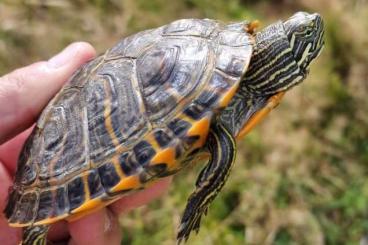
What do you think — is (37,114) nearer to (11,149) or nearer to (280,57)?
(11,149)

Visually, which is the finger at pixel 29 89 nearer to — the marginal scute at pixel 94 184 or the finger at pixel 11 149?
the finger at pixel 11 149

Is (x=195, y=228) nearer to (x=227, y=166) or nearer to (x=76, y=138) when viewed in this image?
(x=227, y=166)

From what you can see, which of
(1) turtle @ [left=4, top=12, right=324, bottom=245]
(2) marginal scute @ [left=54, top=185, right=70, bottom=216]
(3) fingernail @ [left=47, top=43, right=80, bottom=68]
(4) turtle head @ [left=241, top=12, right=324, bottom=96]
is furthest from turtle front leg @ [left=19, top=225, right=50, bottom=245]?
(4) turtle head @ [left=241, top=12, right=324, bottom=96]

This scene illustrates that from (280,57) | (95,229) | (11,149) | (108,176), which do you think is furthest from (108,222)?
(280,57)

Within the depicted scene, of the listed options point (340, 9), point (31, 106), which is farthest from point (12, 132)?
point (340, 9)

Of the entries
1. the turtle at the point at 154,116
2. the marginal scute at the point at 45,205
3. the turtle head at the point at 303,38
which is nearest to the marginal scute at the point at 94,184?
the turtle at the point at 154,116

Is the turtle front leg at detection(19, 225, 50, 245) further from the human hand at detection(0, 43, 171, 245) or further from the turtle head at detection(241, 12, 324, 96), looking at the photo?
the turtle head at detection(241, 12, 324, 96)
